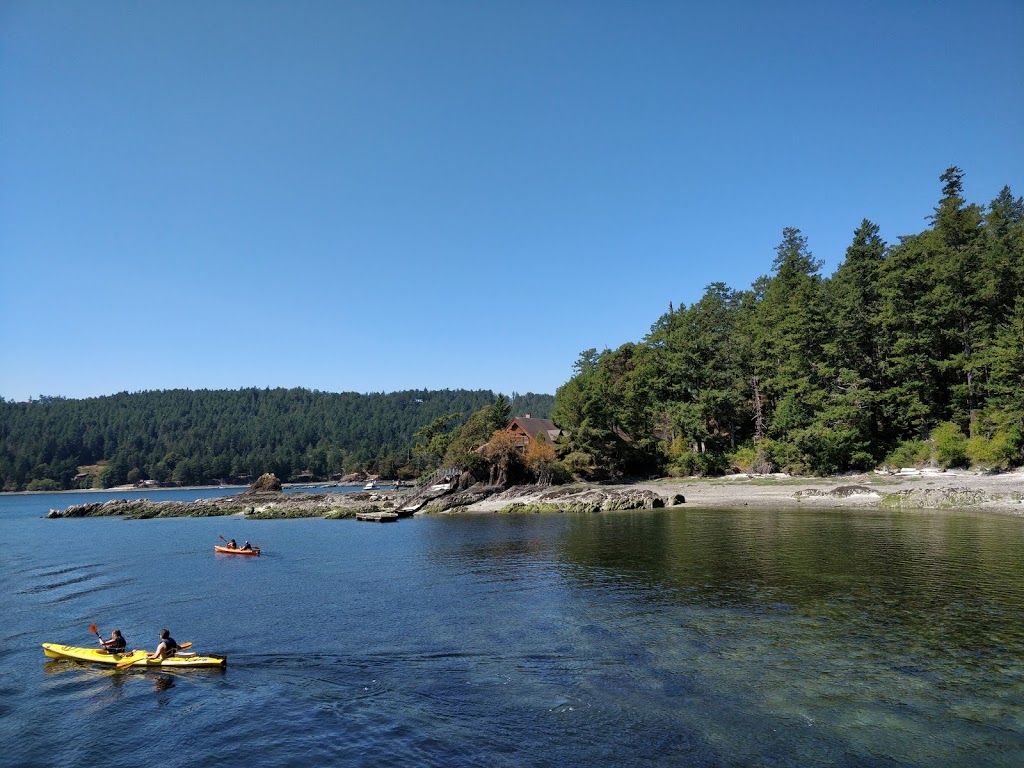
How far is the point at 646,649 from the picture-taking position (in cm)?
1717

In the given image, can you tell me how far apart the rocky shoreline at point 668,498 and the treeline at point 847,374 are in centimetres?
394

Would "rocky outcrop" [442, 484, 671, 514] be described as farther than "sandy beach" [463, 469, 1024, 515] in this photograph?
Yes

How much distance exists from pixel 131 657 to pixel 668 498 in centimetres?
4927

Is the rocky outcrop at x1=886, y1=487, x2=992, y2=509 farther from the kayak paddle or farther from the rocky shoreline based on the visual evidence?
the kayak paddle

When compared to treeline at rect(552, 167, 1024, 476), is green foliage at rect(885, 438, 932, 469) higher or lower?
lower

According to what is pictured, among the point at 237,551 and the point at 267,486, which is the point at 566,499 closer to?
the point at 237,551

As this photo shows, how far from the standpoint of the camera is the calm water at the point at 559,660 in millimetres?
12109

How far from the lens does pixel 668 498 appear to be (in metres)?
58.6

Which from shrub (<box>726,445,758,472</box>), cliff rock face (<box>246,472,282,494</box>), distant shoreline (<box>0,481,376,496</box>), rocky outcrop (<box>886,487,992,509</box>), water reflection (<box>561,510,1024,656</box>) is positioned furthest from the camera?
distant shoreline (<box>0,481,376,496</box>)

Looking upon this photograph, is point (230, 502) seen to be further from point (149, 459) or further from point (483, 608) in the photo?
point (149, 459)

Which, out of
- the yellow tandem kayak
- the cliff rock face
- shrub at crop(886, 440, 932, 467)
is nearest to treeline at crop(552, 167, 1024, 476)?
shrub at crop(886, 440, 932, 467)

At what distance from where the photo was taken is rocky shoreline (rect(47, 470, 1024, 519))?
45781mm

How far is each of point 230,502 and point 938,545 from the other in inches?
3314

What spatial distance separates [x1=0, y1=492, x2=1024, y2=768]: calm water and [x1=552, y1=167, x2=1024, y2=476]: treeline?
26.0 metres
